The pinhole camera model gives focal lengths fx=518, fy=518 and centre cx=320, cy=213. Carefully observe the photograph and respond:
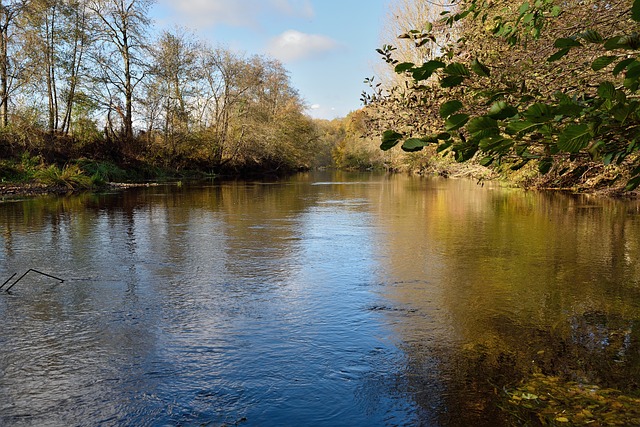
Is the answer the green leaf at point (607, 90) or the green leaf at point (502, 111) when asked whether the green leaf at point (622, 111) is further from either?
the green leaf at point (502, 111)

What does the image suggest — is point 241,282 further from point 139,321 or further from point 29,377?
point 29,377

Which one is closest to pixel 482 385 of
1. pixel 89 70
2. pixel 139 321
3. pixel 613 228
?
pixel 139 321

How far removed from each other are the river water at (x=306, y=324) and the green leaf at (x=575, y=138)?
1.96m

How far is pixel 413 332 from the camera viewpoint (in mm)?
4820

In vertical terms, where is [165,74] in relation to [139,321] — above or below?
above

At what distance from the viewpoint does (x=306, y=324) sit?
501 cm

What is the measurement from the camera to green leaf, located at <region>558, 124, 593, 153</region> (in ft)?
6.63

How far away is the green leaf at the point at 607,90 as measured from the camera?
2.16m

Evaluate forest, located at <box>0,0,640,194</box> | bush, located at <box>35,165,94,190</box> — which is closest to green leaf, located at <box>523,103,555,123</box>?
forest, located at <box>0,0,640,194</box>

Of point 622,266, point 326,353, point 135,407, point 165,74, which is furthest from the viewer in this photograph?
point 165,74

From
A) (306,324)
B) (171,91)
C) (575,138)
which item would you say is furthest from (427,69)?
(171,91)

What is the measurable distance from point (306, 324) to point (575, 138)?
11.4 feet

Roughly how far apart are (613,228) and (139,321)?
9.78 meters

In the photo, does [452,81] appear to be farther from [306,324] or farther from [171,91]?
[171,91]
